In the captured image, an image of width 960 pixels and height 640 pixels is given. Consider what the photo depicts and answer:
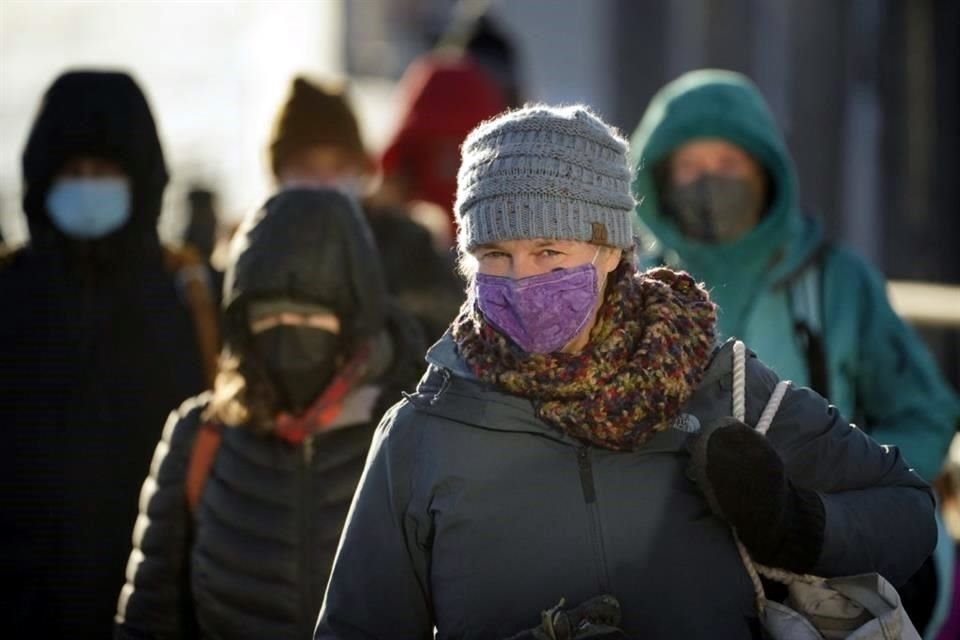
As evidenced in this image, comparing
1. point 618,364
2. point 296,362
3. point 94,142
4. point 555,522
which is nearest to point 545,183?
point 618,364

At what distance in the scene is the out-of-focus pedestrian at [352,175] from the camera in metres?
6.80

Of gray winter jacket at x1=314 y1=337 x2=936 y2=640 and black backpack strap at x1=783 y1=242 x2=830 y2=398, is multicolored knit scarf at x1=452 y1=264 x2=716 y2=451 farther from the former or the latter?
black backpack strap at x1=783 y1=242 x2=830 y2=398

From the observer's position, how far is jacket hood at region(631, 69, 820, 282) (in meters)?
5.46

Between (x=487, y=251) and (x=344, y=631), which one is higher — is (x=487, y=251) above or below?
above

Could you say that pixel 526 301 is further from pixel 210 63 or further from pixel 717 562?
pixel 210 63

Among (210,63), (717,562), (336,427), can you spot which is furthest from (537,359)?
(210,63)

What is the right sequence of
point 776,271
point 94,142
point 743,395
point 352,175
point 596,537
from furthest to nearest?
point 352,175
point 94,142
point 776,271
point 743,395
point 596,537

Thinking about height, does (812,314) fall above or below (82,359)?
above

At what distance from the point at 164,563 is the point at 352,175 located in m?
2.97

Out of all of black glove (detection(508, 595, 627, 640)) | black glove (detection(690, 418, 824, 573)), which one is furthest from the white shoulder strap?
black glove (detection(508, 595, 627, 640))

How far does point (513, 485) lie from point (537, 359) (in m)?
0.23

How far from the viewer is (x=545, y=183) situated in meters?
3.63

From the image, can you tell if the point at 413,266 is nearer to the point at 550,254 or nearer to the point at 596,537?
the point at 550,254

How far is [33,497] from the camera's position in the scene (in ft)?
17.5
